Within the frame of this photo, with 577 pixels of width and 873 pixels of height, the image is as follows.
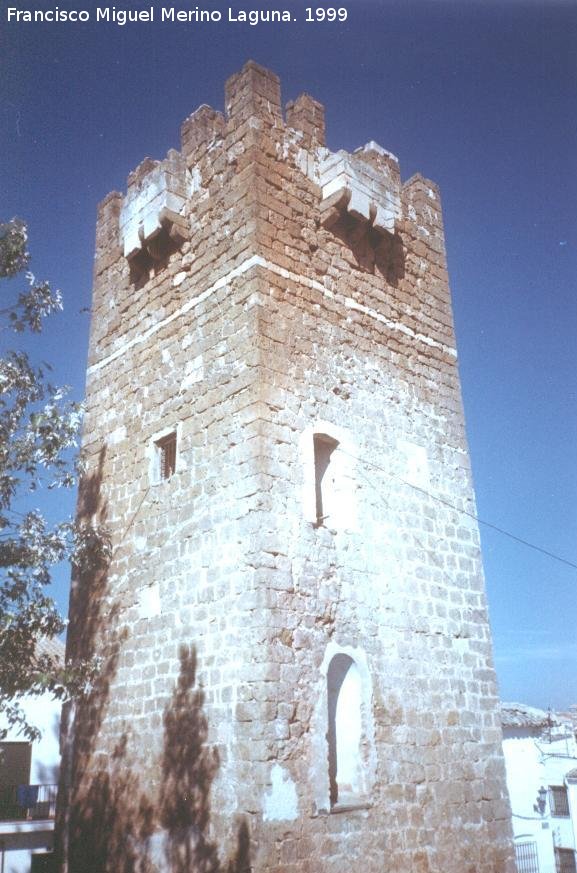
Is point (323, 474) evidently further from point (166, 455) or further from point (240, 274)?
point (240, 274)

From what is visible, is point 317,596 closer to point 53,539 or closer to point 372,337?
point 53,539

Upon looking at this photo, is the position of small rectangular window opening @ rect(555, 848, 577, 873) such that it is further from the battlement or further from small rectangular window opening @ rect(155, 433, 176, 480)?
the battlement

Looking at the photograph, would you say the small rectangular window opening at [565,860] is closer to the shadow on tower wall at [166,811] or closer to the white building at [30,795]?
the white building at [30,795]

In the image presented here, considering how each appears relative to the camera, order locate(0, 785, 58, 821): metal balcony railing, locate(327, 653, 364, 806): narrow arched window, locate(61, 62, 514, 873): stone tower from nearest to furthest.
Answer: locate(61, 62, 514, 873): stone tower, locate(327, 653, 364, 806): narrow arched window, locate(0, 785, 58, 821): metal balcony railing

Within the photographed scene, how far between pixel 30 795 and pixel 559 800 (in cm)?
1581

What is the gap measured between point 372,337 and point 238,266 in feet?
5.78

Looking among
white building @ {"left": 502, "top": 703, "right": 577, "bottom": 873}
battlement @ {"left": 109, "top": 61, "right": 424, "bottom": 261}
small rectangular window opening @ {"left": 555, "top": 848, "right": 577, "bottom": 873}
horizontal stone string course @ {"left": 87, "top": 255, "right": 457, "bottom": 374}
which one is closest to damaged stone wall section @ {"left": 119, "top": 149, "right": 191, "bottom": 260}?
battlement @ {"left": 109, "top": 61, "right": 424, "bottom": 261}

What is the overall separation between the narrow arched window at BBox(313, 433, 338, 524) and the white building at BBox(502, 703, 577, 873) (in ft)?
59.2

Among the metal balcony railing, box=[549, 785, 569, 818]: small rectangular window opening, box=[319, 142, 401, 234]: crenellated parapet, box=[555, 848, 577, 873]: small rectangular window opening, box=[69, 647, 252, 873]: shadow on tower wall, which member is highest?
box=[319, 142, 401, 234]: crenellated parapet

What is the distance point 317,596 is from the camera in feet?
19.6

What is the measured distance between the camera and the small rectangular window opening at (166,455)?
23.7ft

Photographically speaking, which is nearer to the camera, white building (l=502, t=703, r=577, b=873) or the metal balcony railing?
the metal balcony railing

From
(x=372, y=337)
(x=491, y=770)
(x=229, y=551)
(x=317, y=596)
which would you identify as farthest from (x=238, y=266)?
(x=491, y=770)

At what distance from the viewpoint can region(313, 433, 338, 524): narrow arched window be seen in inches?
258
